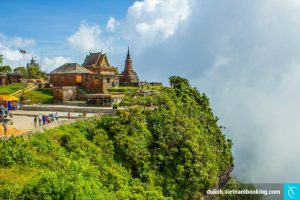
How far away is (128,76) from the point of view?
202 feet

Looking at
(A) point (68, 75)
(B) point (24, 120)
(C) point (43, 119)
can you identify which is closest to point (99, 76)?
(A) point (68, 75)

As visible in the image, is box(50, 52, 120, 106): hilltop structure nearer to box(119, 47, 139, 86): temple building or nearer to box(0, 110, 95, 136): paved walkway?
box(119, 47, 139, 86): temple building

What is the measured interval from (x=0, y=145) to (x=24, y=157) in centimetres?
168

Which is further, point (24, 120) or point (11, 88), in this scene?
point (11, 88)

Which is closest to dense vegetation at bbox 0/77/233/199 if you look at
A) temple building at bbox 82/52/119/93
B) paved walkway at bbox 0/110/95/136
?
paved walkway at bbox 0/110/95/136

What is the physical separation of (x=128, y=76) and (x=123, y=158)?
36829mm

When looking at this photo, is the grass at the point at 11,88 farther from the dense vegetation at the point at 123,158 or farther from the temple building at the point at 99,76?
the dense vegetation at the point at 123,158

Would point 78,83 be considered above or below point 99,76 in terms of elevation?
below

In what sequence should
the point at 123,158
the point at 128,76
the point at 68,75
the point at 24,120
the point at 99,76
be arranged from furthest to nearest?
the point at 128,76 < the point at 68,75 < the point at 99,76 < the point at 24,120 < the point at 123,158

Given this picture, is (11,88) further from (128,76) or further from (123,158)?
(123,158)

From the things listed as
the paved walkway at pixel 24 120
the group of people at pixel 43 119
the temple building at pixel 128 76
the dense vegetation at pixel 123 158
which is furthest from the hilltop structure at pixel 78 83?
the dense vegetation at pixel 123 158

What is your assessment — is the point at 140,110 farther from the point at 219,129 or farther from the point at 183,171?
the point at 219,129

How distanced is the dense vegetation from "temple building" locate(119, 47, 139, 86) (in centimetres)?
1978

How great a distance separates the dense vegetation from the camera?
1476 cm
